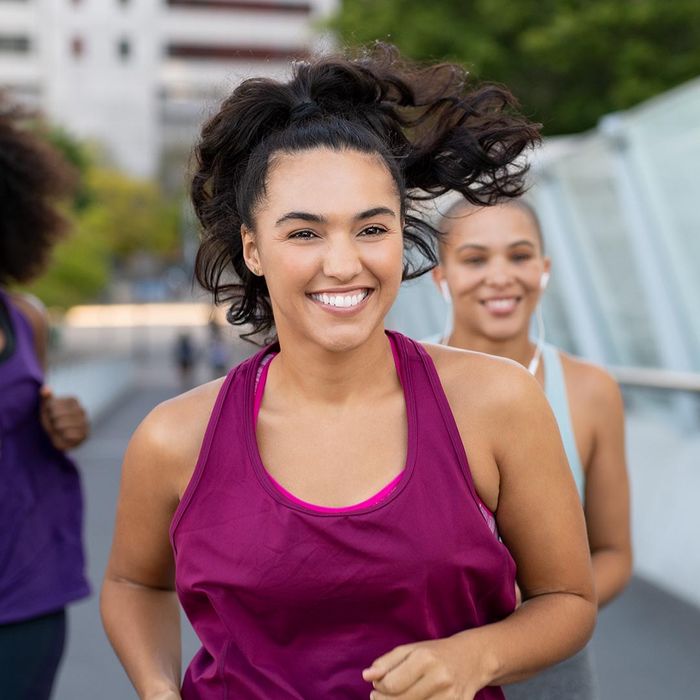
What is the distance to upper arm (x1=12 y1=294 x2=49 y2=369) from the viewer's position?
405 centimetres

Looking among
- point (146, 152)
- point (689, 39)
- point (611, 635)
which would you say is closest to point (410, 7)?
point (689, 39)

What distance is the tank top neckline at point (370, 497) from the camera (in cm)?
236

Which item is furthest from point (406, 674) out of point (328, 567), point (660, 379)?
point (660, 379)

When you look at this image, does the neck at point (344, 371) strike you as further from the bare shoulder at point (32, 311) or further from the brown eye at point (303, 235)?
the bare shoulder at point (32, 311)

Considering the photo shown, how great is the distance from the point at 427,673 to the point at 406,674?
0.04 meters

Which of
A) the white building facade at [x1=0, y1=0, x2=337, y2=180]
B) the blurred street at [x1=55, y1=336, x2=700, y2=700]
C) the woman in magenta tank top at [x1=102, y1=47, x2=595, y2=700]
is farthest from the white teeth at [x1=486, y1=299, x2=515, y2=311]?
the white building facade at [x1=0, y1=0, x2=337, y2=180]

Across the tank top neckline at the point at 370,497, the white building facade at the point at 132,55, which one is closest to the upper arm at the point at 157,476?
the tank top neckline at the point at 370,497

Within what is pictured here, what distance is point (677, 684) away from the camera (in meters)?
6.37

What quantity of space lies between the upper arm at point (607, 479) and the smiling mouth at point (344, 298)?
4.16ft

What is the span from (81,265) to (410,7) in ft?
34.8

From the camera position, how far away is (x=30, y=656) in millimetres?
3607

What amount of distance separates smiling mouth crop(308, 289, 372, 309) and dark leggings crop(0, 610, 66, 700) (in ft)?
5.20

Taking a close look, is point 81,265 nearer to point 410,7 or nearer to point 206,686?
point 410,7

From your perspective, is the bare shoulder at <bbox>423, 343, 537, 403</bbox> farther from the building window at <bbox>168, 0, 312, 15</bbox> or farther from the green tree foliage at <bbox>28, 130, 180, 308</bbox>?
the building window at <bbox>168, 0, 312, 15</bbox>
